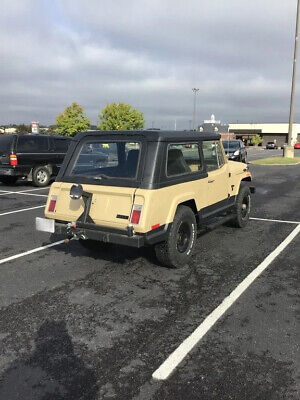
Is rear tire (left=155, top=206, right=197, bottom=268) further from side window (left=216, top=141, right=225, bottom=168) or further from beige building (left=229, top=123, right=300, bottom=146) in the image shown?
beige building (left=229, top=123, right=300, bottom=146)

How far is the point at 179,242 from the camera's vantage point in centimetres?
523

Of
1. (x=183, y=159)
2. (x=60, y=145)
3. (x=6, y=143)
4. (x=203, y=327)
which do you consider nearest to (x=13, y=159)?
(x=6, y=143)

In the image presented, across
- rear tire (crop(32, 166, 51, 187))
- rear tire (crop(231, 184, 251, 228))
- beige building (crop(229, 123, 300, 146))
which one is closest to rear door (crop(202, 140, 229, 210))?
rear tire (crop(231, 184, 251, 228))

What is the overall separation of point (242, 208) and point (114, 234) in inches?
140

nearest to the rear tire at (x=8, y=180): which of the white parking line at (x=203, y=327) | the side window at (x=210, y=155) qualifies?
the side window at (x=210, y=155)

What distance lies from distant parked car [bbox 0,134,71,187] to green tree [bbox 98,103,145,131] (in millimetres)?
58322

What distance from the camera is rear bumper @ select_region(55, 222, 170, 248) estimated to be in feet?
14.6

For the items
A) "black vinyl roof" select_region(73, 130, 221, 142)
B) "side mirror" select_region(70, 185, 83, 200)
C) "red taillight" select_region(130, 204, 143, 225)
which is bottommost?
"red taillight" select_region(130, 204, 143, 225)

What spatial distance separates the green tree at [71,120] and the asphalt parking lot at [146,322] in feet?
200

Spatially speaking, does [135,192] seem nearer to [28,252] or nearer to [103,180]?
[103,180]

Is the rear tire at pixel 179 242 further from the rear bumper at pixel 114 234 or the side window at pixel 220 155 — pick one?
the side window at pixel 220 155

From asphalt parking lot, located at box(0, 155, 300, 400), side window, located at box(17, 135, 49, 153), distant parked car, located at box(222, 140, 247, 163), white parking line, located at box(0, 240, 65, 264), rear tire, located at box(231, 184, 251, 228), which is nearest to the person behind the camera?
asphalt parking lot, located at box(0, 155, 300, 400)

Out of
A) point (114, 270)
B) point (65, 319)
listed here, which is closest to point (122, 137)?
point (114, 270)

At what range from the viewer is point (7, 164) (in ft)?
41.6
